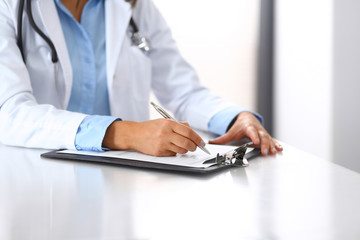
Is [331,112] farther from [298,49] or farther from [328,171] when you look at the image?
[328,171]

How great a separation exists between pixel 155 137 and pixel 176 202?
0.89 ft

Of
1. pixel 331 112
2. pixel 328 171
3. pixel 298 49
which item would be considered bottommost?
pixel 331 112

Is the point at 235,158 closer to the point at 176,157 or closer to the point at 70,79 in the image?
the point at 176,157

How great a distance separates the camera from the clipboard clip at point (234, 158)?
2.34 feet

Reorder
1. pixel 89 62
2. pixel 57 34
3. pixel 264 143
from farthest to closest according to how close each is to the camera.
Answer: pixel 89 62 → pixel 57 34 → pixel 264 143

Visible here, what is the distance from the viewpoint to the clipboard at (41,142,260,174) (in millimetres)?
661

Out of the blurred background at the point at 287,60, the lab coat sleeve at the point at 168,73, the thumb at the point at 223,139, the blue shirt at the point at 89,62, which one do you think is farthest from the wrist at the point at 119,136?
the blurred background at the point at 287,60

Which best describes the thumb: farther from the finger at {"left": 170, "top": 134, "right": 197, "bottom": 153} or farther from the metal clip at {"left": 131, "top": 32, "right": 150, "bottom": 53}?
the metal clip at {"left": 131, "top": 32, "right": 150, "bottom": 53}

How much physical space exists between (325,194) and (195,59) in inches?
79.5

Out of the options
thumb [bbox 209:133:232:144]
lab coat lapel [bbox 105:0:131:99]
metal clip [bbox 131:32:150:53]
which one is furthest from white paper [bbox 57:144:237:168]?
metal clip [bbox 131:32:150:53]

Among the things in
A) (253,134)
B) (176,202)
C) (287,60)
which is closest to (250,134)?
(253,134)

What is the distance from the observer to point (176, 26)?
245 centimetres

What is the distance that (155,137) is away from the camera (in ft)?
2.52

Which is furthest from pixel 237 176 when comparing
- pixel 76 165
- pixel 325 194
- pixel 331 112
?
pixel 331 112
